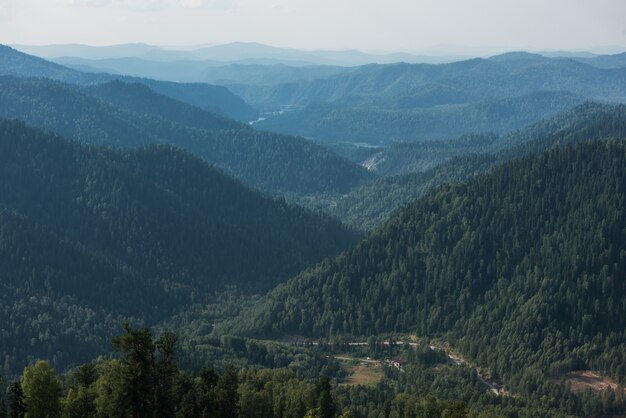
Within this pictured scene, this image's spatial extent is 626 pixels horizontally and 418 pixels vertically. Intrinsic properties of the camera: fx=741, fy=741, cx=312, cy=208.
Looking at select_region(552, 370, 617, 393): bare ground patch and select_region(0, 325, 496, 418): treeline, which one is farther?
select_region(552, 370, 617, 393): bare ground patch

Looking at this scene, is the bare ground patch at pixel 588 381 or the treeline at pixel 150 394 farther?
the bare ground patch at pixel 588 381

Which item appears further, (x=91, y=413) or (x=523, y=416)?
(x=523, y=416)

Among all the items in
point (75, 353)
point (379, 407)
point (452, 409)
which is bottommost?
point (75, 353)

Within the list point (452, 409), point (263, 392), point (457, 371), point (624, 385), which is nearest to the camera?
point (452, 409)

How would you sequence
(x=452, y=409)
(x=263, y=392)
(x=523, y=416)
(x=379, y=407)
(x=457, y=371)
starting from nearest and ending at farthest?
(x=452, y=409)
(x=263, y=392)
(x=379, y=407)
(x=523, y=416)
(x=457, y=371)

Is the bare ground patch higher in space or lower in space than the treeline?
lower

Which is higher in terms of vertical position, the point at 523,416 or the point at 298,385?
the point at 298,385

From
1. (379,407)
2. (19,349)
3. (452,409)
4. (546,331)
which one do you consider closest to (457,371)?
(546,331)

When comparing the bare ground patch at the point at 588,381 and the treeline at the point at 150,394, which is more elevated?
the treeline at the point at 150,394

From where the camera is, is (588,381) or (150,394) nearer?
(150,394)

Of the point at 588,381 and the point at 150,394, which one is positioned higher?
the point at 150,394

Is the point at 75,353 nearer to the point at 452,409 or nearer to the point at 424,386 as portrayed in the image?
the point at 424,386
